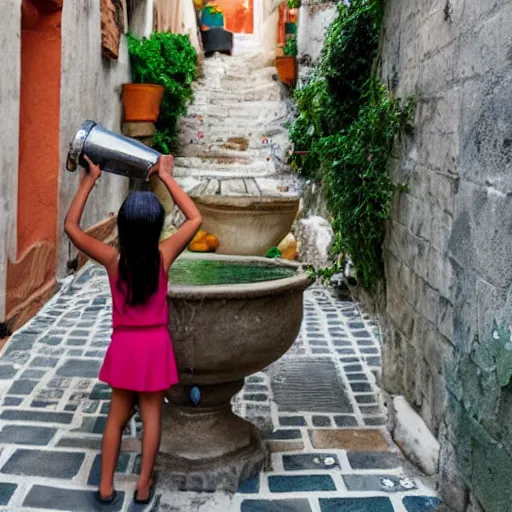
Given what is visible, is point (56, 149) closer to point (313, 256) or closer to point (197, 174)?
point (313, 256)

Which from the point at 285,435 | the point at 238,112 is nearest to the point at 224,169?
the point at 238,112

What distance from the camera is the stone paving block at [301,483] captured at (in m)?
2.86

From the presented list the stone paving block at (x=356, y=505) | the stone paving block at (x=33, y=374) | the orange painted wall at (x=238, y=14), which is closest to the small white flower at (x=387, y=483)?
the stone paving block at (x=356, y=505)

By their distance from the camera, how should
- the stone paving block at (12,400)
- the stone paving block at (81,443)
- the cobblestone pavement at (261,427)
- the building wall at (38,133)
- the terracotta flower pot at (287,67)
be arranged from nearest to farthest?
the cobblestone pavement at (261,427)
the stone paving block at (81,443)
the stone paving block at (12,400)
the building wall at (38,133)
the terracotta flower pot at (287,67)

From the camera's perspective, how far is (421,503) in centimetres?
274

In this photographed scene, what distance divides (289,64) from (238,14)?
9.83 m

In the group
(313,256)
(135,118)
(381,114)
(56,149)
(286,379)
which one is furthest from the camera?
(135,118)

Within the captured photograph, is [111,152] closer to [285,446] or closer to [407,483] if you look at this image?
[285,446]

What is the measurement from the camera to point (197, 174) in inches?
371

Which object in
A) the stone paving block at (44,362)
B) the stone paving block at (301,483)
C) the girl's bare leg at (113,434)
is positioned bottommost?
the stone paving block at (44,362)

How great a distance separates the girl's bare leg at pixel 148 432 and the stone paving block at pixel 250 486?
0.40 metres

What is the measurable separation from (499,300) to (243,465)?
4.48 ft

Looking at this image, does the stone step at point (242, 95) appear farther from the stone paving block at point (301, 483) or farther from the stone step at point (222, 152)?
the stone paving block at point (301, 483)

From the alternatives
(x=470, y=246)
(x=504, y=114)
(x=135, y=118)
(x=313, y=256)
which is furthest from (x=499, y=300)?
(x=135, y=118)
